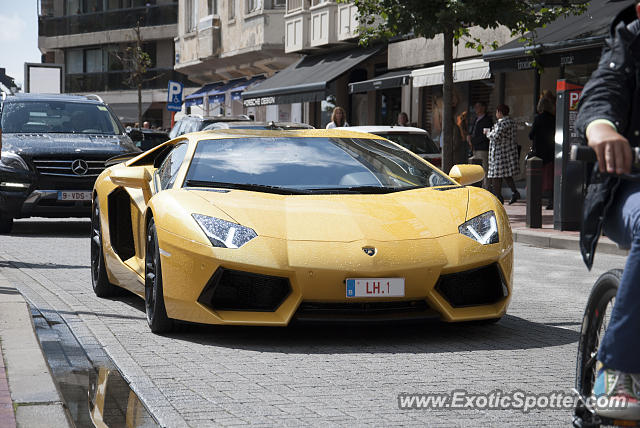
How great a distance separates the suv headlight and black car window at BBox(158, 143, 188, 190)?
23.6 ft

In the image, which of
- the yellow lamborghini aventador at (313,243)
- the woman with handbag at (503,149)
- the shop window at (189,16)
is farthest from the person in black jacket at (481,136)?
the shop window at (189,16)

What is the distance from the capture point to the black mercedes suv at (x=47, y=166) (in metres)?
14.7

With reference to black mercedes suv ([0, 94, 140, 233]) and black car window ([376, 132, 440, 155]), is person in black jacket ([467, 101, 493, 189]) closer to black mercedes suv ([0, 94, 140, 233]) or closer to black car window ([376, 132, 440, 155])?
black car window ([376, 132, 440, 155])

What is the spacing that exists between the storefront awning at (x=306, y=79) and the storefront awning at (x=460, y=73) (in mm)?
5833

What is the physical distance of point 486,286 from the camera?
6625 millimetres

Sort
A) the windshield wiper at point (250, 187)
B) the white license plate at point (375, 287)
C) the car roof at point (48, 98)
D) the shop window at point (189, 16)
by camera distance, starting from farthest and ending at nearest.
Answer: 1. the shop window at point (189, 16)
2. the car roof at point (48, 98)
3. the windshield wiper at point (250, 187)
4. the white license plate at point (375, 287)

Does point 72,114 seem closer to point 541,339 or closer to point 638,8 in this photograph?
point 541,339

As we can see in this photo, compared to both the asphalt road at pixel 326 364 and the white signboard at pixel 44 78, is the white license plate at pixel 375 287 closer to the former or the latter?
the asphalt road at pixel 326 364

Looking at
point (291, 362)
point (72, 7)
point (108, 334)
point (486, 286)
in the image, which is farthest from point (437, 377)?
point (72, 7)

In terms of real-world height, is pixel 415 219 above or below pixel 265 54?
below

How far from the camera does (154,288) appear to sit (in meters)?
6.75

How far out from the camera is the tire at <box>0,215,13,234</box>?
49.2 ft

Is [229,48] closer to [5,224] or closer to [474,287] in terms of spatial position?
[5,224]

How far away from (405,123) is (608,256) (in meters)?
12.4
